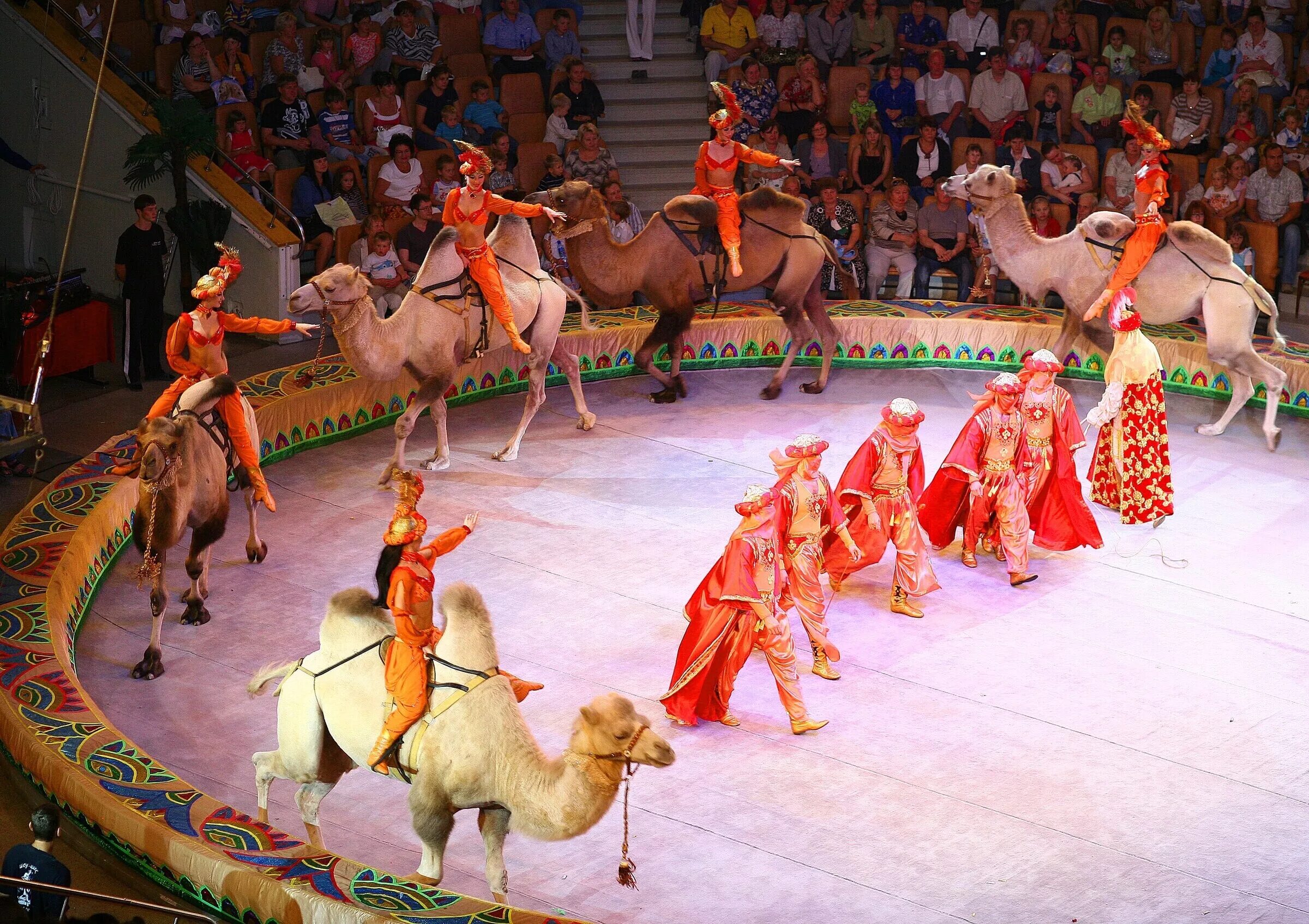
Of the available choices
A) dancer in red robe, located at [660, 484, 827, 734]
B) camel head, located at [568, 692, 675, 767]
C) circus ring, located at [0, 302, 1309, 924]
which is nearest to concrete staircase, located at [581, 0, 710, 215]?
circus ring, located at [0, 302, 1309, 924]

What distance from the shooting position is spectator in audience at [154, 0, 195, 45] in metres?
14.2

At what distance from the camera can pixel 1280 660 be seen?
8445 millimetres

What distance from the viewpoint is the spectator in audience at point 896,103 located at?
14.9 meters

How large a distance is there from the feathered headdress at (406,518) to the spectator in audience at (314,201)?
7749 millimetres

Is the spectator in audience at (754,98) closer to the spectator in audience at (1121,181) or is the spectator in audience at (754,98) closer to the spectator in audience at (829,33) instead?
the spectator in audience at (829,33)

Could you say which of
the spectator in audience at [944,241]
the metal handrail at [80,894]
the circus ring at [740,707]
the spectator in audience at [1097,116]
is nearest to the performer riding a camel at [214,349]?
the circus ring at [740,707]

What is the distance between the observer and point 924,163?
1438 centimetres

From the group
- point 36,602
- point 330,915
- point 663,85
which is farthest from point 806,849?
point 663,85

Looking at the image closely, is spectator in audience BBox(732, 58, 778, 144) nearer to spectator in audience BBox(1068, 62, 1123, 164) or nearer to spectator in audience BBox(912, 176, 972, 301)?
spectator in audience BBox(912, 176, 972, 301)

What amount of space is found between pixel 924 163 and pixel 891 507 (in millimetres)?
6472

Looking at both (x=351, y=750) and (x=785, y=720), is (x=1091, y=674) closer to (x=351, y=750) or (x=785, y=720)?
(x=785, y=720)

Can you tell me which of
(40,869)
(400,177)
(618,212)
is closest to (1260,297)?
(618,212)

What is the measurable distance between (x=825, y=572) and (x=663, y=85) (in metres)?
8.29

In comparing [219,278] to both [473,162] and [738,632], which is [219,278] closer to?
[473,162]
